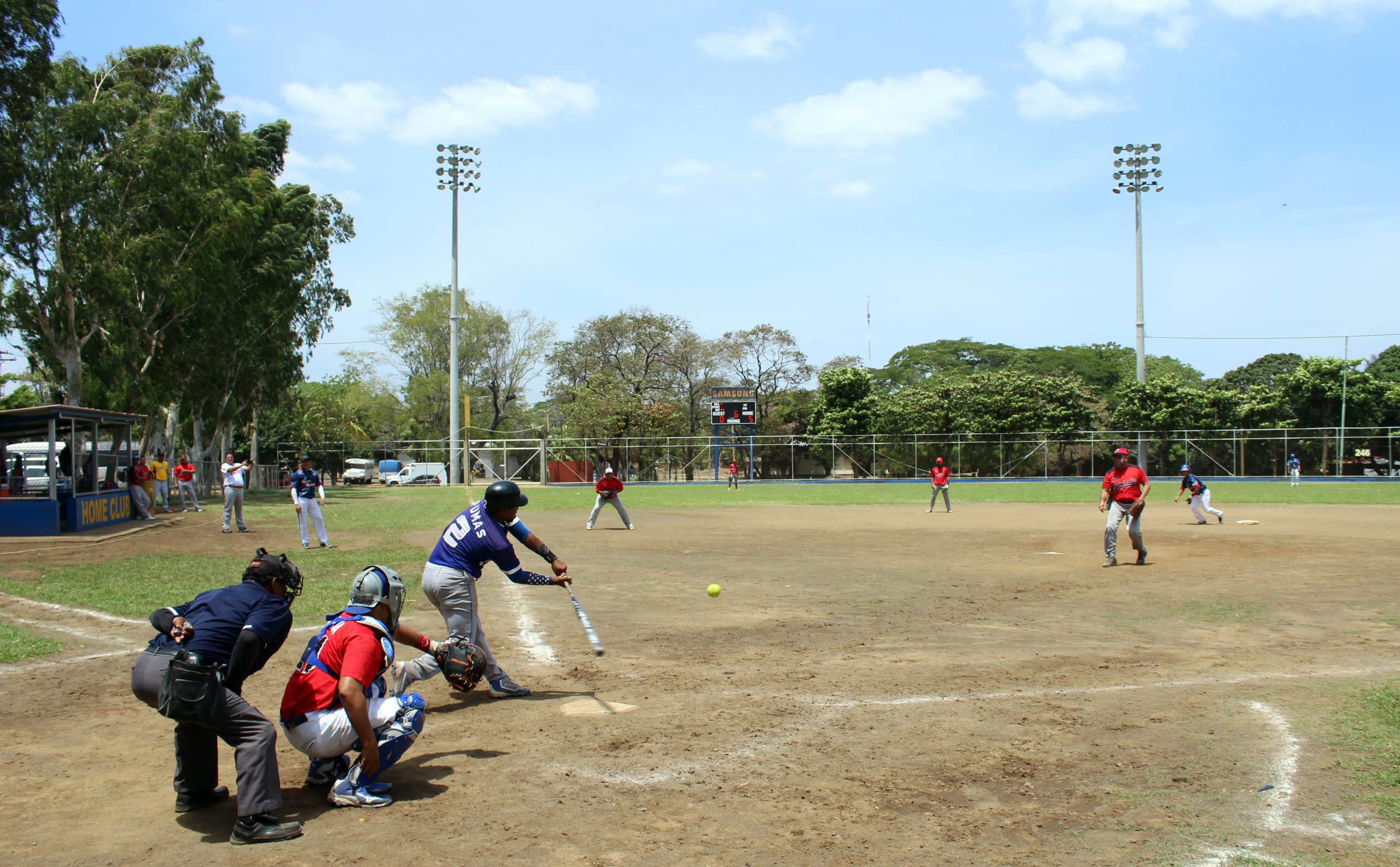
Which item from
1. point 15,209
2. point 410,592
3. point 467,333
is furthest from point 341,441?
point 410,592

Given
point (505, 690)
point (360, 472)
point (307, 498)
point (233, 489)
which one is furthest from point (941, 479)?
point (360, 472)

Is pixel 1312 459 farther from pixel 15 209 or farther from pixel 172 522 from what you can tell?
pixel 15 209

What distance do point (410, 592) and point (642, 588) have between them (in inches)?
130

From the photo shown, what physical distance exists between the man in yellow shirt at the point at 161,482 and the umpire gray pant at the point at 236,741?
90.5 ft

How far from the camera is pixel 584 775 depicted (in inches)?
222

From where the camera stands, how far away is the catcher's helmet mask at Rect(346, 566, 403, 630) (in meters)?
5.41

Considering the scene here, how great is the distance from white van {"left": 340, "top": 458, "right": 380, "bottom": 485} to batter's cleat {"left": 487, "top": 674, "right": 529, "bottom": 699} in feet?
202

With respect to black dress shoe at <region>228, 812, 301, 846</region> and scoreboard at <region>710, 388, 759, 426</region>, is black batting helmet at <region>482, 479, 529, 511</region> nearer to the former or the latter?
black dress shoe at <region>228, 812, 301, 846</region>

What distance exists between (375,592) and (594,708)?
236 centimetres

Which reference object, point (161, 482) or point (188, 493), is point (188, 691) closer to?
point (161, 482)

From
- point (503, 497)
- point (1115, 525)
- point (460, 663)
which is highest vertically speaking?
point (503, 497)

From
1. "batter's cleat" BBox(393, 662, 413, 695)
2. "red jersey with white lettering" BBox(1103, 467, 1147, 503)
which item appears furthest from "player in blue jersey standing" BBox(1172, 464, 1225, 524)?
"batter's cleat" BBox(393, 662, 413, 695)

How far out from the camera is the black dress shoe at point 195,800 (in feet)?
16.7

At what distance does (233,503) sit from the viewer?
22766 millimetres
